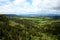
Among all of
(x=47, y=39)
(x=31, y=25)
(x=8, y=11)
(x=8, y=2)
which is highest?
(x=8, y=2)

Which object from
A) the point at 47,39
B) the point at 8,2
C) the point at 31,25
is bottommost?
the point at 47,39

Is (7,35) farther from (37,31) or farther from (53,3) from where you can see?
(53,3)

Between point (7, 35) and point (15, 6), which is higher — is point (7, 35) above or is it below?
below

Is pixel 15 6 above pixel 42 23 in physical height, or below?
above

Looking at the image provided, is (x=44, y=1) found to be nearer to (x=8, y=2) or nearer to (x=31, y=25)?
(x=31, y=25)

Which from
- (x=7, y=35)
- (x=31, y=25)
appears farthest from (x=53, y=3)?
(x=7, y=35)

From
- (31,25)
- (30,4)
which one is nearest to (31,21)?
(31,25)
